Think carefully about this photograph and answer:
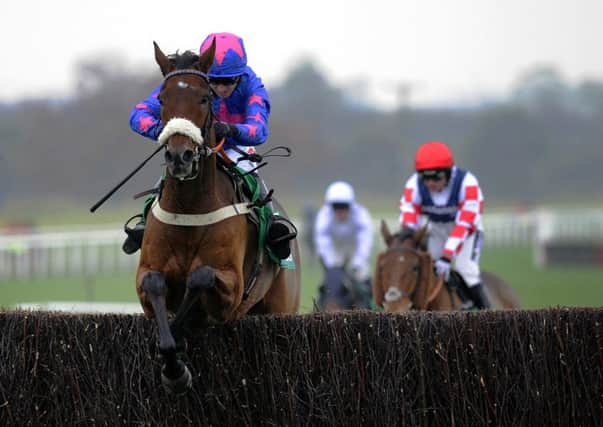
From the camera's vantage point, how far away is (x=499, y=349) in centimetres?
567

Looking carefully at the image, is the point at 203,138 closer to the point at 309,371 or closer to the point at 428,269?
the point at 309,371

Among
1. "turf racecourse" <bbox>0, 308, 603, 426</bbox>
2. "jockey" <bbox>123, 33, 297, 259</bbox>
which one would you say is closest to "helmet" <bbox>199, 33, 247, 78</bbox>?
"jockey" <bbox>123, 33, 297, 259</bbox>

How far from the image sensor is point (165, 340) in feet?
17.1

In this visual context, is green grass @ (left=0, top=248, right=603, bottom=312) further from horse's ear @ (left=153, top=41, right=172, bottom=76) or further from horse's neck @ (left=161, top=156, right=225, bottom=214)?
horse's ear @ (left=153, top=41, right=172, bottom=76)

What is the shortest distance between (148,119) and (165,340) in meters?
1.25

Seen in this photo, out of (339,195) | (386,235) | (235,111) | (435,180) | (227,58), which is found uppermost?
(227,58)

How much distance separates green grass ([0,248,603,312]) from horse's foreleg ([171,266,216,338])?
9520 mm

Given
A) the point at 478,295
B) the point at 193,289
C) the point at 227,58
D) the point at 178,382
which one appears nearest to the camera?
the point at 193,289

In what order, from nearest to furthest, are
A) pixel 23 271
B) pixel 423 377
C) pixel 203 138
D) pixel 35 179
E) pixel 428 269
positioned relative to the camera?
pixel 203 138 < pixel 423 377 < pixel 428 269 < pixel 23 271 < pixel 35 179

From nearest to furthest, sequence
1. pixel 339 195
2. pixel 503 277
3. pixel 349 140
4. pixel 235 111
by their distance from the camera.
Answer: pixel 235 111 < pixel 339 195 < pixel 503 277 < pixel 349 140

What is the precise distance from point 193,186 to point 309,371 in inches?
45.8

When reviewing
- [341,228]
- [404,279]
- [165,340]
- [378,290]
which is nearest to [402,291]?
[404,279]

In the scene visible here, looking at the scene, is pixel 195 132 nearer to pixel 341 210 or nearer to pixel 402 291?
pixel 402 291

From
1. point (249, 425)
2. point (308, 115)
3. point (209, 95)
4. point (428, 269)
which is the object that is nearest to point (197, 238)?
point (209, 95)
